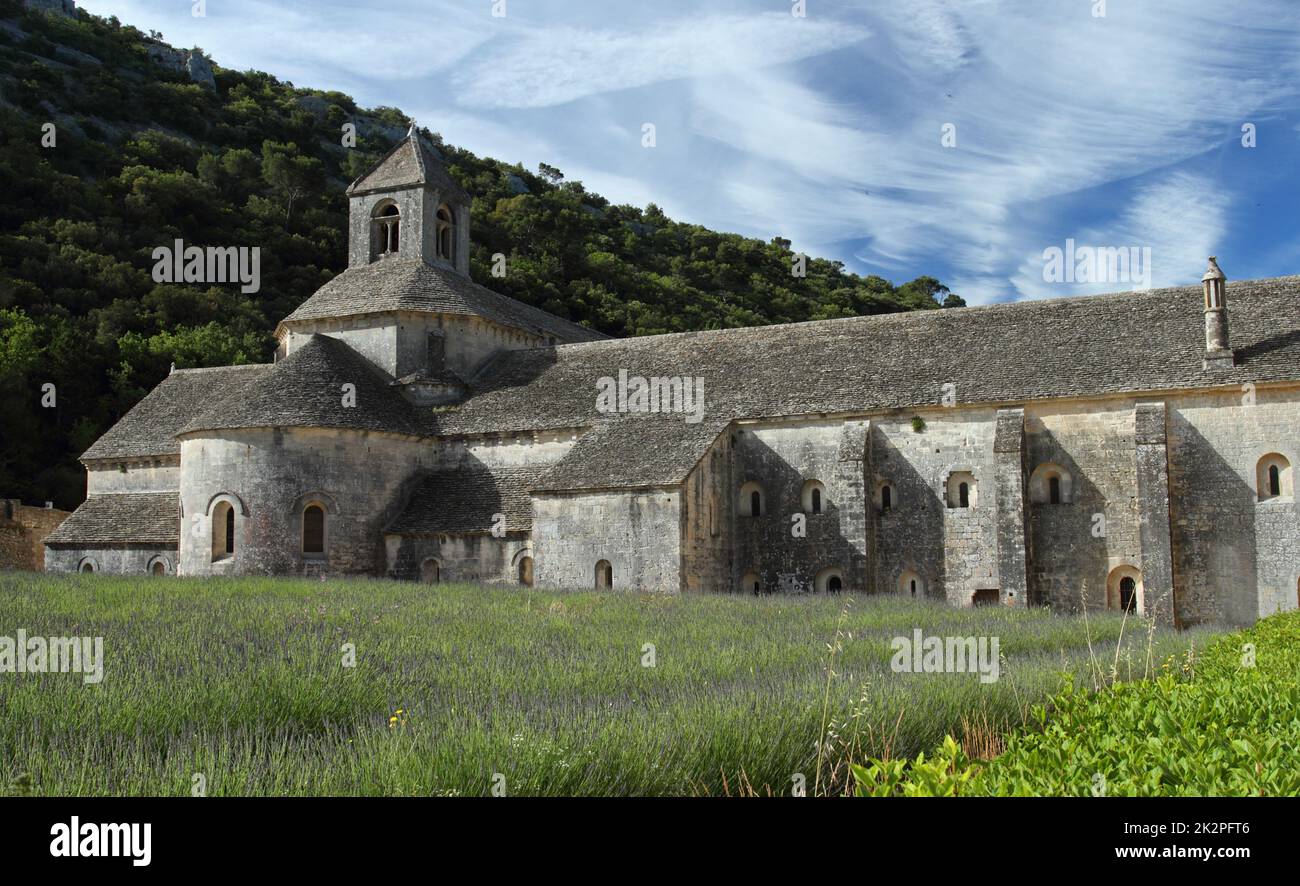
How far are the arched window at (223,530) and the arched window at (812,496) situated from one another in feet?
54.9

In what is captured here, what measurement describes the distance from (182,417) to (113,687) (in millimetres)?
32107

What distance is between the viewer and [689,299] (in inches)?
3130

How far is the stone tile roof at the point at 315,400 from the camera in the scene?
32625 mm

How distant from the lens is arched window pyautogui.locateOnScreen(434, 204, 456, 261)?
4306cm

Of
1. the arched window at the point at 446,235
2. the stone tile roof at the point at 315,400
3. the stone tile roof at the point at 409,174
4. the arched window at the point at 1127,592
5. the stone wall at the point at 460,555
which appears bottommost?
the arched window at the point at 1127,592

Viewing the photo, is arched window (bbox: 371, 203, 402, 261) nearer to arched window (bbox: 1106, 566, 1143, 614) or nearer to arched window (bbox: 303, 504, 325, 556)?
arched window (bbox: 303, 504, 325, 556)

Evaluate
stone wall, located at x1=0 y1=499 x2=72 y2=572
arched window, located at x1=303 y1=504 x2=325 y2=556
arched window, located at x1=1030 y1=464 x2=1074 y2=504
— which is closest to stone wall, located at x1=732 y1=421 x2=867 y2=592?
arched window, located at x1=1030 y1=464 x2=1074 y2=504

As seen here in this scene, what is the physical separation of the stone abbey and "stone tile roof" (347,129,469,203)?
478 cm

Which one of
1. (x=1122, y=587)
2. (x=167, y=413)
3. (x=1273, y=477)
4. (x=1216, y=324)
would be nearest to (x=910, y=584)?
(x=1122, y=587)

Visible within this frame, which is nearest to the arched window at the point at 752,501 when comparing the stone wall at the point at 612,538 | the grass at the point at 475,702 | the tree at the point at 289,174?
the stone wall at the point at 612,538

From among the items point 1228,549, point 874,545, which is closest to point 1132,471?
point 1228,549

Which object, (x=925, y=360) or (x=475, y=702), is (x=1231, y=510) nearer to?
(x=925, y=360)

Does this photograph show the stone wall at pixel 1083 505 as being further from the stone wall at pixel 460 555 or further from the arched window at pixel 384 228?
the arched window at pixel 384 228

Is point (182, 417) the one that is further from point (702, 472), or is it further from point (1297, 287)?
point (1297, 287)
